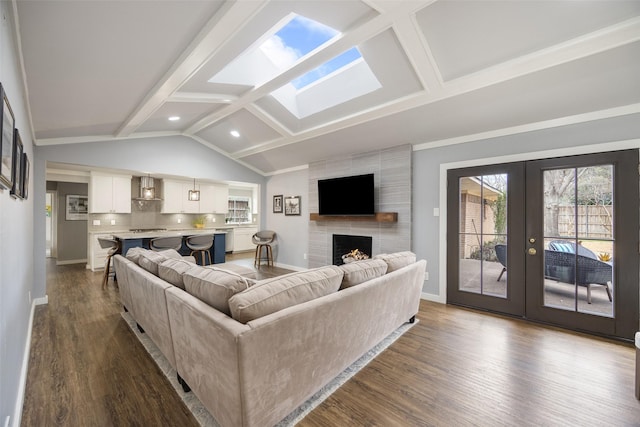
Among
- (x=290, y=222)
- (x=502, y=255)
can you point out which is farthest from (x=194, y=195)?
(x=502, y=255)

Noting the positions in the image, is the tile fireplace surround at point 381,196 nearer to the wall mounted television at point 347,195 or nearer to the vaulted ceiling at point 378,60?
the wall mounted television at point 347,195

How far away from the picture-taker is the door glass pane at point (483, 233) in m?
3.35

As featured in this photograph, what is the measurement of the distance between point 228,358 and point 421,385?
1.48 m

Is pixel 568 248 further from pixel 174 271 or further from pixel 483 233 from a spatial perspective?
pixel 174 271

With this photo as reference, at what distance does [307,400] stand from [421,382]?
871mm

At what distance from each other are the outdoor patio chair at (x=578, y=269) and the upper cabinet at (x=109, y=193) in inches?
303

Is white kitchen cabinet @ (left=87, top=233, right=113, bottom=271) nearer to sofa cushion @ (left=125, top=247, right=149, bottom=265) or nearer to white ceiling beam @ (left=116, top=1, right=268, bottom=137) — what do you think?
sofa cushion @ (left=125, top=247, right=149, bottom=265)

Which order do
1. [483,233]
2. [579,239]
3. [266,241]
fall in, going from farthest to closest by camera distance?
[266,241], [483,233], [579,239]

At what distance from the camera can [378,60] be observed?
106 inches

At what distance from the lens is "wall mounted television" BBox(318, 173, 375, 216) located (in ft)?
14.8

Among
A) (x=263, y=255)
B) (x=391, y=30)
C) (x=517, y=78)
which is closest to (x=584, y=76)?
(x=517, y=78)

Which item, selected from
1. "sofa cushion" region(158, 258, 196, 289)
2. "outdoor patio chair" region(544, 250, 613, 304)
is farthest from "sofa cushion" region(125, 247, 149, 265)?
"outdoor patio chair" region(544, 250, 613, 304)

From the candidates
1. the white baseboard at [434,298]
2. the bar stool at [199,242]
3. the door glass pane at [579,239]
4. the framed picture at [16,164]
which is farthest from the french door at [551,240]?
the bar stool at [199,242]

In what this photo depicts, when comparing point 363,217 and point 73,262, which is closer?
point 363,217
